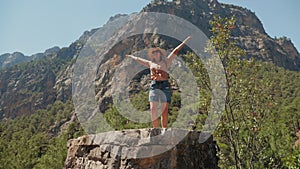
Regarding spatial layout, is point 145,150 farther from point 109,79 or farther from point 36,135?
point 109,79

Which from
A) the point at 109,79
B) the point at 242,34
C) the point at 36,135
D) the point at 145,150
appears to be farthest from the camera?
the point at 242,34

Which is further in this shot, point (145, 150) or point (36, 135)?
point (36, 135)

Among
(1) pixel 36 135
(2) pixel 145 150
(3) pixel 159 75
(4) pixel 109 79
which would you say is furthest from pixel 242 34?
(2) pixel 145 150

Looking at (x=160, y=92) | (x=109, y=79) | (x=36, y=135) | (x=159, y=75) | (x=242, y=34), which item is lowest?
(x=36, y=135)

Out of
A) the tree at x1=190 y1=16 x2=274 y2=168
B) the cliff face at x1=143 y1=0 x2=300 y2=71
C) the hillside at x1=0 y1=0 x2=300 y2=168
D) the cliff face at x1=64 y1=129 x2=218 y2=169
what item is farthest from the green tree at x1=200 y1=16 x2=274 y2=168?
the cliff face at x1=143 y1=0 x2=300 y2=71

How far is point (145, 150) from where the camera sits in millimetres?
5410

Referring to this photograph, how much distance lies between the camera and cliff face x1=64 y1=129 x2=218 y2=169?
541cm

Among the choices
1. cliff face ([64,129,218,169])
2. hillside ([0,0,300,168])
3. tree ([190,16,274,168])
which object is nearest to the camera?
cliff face ([64,129,218,169])

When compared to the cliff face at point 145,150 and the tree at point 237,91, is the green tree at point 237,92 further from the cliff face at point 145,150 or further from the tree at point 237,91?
the cliff face at point 145,150

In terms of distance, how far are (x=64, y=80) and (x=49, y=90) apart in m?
6.77

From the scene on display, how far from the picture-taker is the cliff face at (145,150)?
17.7 feet

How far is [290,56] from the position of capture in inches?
4567

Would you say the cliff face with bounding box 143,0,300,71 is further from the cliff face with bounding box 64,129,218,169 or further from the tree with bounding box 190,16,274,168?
the cliff face with bounding box 64,129,218,169

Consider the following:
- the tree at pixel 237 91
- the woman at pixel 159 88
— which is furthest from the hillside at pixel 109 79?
the woman at pixel 159 88
